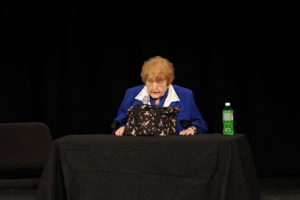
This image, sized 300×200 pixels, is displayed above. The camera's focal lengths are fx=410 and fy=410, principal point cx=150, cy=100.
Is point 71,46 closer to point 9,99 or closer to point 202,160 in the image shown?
point 9,99

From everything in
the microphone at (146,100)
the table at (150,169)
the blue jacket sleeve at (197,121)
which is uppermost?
the microphone at (146,100)

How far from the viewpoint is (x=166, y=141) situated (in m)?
2.04

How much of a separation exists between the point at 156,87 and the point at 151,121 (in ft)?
0.96

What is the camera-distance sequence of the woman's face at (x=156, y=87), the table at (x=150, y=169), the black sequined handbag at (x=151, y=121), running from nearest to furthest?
1. the table at (x=150, y=169)
2. the black sequined handbag at (x=151, y=121)
3. the woman's face at (x=156, y=87)

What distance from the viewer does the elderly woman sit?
243cm

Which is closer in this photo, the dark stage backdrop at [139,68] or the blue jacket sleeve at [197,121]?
the blue jacket sleeve at [197,121]

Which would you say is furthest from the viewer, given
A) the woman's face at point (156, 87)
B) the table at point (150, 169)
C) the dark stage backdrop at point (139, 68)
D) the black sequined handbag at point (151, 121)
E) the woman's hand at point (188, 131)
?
the dark stage backdrop at point (139, 68)

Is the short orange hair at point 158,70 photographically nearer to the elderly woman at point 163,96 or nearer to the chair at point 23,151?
the elderly woman at point 163,96

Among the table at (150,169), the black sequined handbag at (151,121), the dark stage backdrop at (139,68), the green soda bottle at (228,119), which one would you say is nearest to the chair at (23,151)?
the table at (150,169)

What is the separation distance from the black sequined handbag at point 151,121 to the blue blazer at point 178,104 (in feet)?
0.64

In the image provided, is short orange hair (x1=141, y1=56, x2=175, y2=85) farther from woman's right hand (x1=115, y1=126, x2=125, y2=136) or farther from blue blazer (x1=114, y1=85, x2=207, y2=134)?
woman's right hand (x1=115, y1=126, x2=125, y2=136)

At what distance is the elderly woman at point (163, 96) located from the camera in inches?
95.6

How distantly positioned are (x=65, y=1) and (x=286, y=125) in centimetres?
264

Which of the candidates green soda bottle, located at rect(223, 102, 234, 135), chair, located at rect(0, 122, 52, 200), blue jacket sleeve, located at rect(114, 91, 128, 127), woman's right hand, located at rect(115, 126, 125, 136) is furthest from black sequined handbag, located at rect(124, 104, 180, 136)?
chair, located at rect(0, 122, 52, 200)
